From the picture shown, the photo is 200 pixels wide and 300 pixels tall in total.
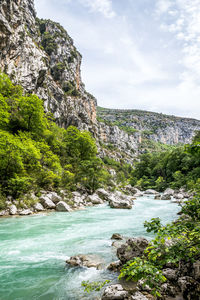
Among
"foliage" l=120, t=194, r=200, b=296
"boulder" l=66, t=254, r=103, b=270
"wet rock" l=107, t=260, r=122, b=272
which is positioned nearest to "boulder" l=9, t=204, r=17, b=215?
"boulder" l=66, t=254, r=103, b=270

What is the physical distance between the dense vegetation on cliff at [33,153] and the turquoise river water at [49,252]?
183 inches

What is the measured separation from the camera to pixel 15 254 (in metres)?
7.03

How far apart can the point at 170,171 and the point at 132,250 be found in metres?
48.9

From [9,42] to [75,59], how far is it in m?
48.1

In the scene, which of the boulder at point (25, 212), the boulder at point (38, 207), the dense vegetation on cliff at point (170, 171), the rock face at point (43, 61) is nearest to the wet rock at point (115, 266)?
the boulder at point (25, 212)

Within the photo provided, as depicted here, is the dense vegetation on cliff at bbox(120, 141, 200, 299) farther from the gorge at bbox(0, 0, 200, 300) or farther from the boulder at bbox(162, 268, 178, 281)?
the boulder at bbox(162, 268, 178, 281)

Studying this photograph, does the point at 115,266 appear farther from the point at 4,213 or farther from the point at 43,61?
the point at 43,61

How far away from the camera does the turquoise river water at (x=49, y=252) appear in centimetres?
470

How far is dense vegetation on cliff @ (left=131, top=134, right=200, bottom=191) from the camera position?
127ft

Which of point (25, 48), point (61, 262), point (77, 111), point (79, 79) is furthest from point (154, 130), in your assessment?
point (61, 262)

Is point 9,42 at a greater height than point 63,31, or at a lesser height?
lesser

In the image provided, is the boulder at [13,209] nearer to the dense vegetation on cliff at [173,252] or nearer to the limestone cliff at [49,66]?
the dense vegetation on cliff at [173,252]

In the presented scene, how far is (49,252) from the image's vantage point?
7227mm

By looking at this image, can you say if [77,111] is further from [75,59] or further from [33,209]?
[33,209]
